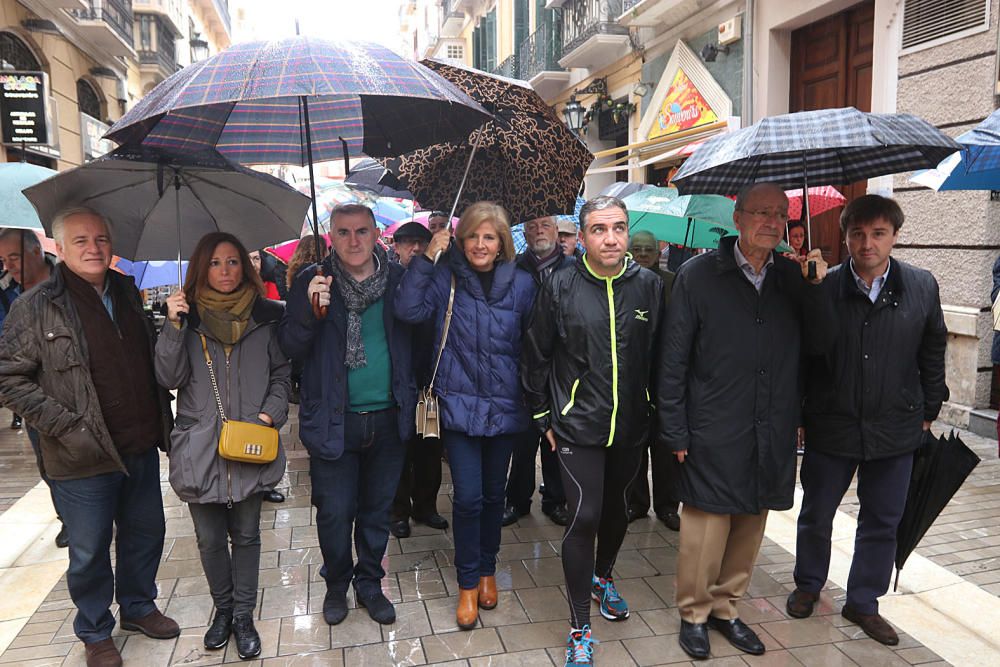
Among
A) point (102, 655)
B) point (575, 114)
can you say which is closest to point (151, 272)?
point (102, 655)

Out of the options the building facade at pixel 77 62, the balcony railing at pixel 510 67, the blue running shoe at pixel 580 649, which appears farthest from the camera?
the balcony railing at pixel 510 67

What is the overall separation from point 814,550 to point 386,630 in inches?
84.7

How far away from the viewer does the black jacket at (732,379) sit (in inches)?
126

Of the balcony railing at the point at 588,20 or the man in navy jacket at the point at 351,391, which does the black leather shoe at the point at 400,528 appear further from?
the balcony railing at the point at 588,20

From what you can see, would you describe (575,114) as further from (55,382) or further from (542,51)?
(55,382)

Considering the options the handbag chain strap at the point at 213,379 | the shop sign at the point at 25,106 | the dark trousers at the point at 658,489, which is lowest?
the dark trousers at the point at 658,489

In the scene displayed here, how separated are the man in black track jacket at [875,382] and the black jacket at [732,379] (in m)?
0.24

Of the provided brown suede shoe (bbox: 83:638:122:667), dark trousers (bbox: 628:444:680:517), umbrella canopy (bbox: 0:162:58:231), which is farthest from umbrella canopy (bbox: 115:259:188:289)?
dark trousers (bbox: 628:444:680:517)

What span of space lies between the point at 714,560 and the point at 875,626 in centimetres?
86

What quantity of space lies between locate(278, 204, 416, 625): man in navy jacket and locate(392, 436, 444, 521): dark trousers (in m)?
1.04

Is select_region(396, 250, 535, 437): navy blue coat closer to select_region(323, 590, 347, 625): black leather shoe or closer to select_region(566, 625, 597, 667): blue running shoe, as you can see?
select_region(566, 625, 597, 667): blue running shoe

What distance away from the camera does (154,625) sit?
11.3 ft

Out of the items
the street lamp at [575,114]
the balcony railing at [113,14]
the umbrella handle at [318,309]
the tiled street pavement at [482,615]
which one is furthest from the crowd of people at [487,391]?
the balcony railing at [113,14]

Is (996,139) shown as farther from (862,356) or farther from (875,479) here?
(875,479)
